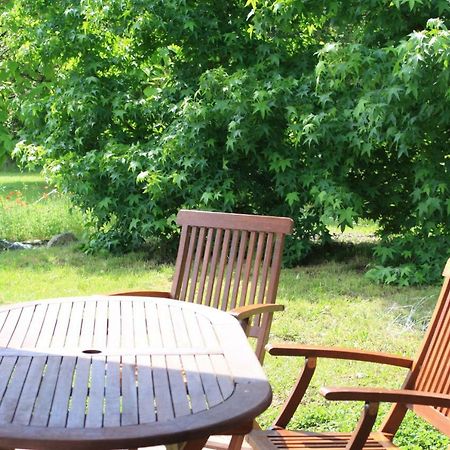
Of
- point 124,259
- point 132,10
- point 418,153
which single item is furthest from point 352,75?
point 124,259

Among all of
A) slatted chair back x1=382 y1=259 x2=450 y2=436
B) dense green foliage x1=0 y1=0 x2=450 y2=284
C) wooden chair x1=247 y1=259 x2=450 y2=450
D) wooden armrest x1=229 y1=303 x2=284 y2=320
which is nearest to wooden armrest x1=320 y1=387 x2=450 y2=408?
wooden chair x1=247 y1=259 x2=450 y2=450

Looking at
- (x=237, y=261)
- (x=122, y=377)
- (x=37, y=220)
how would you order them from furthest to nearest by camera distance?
(x=37, y=220), (x=237, y=261), (x=122, y=377)

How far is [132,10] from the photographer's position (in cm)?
869

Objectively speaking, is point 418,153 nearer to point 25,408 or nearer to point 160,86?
point 160,86

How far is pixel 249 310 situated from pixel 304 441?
0.71 metres

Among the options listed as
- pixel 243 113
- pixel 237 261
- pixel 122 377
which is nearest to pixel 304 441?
pixel 122 377

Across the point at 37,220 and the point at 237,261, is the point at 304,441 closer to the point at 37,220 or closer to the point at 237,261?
the point at 237,261

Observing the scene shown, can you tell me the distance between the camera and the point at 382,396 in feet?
8.14

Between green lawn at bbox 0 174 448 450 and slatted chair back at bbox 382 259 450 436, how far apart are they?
86 cm

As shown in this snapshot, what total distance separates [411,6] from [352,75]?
42.3 inches

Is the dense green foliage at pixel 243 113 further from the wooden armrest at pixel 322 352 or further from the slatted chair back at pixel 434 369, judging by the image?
the wooden armrest at pixel 322 352

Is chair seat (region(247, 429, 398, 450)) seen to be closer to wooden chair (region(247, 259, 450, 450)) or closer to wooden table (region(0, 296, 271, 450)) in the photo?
wooden chair (region(247, 259, 450, 450))

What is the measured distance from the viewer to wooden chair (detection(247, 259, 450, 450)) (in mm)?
2857

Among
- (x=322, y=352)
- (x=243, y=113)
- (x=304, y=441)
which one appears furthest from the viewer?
(x=243, y=113)
